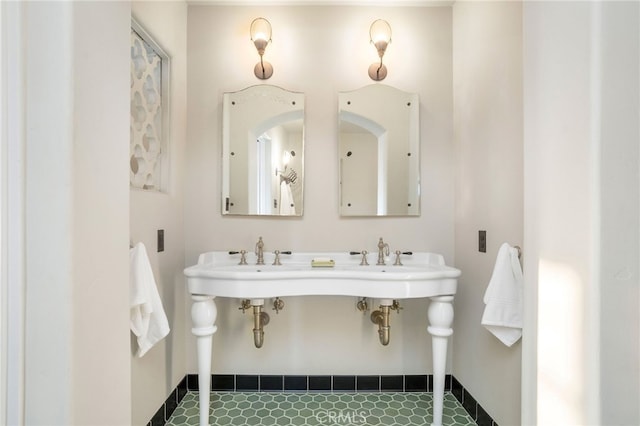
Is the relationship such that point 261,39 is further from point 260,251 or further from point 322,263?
point 322,263

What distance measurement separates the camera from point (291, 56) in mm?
2107

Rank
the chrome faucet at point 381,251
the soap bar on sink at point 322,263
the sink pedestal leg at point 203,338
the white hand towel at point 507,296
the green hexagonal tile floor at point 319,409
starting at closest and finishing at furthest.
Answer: the white hand towel at point 507,296
the sink pedestal leg at point 203,338
the green hexagonal tile floor at point 319,409
the soap bar on sink at point 322,263
the chrome faucet at point 381,251

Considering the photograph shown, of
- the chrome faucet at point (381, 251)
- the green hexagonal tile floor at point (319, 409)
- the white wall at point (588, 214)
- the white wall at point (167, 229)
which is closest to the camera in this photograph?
the white wall at point (588, 214)

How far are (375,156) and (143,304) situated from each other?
Answer: 144 cm

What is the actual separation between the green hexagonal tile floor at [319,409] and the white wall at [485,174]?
0.27 m

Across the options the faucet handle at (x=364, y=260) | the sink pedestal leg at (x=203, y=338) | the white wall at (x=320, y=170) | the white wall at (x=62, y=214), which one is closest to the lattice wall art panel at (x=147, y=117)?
the white wall at (x=320, y=170)

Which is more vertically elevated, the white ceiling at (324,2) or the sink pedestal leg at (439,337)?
the white ceiling at (324,2)

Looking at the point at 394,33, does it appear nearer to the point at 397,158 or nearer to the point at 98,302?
the point at 397,158

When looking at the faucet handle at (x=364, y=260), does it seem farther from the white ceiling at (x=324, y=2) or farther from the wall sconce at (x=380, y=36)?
the white ceiling at (x=324, y=2)

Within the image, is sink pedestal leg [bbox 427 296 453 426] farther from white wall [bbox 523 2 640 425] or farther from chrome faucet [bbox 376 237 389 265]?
white wall [bbox 523 2 640 425]

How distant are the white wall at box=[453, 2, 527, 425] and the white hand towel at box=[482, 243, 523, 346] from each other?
0.08 meters

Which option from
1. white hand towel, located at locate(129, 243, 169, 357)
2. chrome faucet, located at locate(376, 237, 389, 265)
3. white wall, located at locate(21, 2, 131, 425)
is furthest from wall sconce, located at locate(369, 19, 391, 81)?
white hand towel, located at locate(129, 243, 169, 357)

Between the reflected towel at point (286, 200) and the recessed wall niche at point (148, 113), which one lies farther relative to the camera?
the reflected towel at point (286, 200)

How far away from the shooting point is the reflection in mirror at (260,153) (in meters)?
2.08
